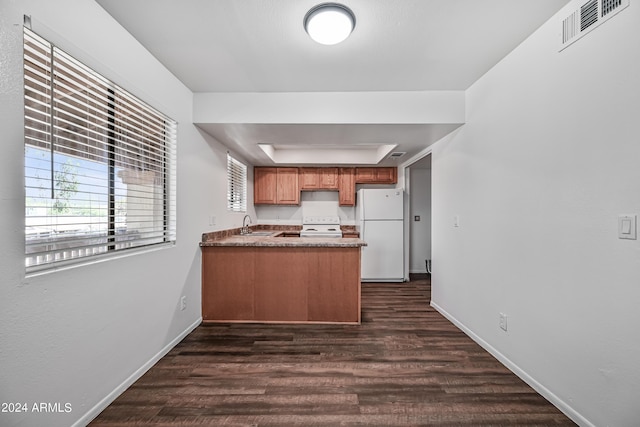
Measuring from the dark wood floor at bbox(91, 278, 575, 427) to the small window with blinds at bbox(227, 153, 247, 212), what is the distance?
1865 millimetres

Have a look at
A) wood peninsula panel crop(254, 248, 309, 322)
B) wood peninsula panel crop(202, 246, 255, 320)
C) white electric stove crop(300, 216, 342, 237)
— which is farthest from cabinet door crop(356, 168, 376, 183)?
wood peninsula panel crop(202, 246, 255, 320)

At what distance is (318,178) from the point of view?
5258mm

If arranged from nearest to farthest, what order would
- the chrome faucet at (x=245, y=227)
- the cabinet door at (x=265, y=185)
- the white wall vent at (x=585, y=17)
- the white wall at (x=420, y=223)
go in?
the white wall vent at (x=585, y=17)
the chrome faucet at (x=245, y=227)
the cabinet door at (x=265, y=185)
the white wall at (x=420, y=223)

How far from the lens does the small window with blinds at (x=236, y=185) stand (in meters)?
3.95

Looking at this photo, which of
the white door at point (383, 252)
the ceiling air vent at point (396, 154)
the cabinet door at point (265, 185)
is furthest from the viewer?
the cabinet door at point (265, 185)

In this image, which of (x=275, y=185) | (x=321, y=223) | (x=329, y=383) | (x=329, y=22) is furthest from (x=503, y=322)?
(x=275, y=185)

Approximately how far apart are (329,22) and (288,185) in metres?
3.72

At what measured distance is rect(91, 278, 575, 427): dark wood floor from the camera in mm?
1609

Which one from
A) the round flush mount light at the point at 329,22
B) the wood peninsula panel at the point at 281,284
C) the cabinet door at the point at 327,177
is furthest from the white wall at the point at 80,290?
the cabinet door at the point at 327,177

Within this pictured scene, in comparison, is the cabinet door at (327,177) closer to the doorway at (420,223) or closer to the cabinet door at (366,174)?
the cabinet door at (366,174)

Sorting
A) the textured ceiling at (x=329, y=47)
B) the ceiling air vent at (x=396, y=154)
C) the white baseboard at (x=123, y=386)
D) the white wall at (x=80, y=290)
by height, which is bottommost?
the white baseboard at (x=123, y=386)

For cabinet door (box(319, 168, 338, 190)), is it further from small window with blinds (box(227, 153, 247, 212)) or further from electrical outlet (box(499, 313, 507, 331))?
electrical outlet (box(499, 313, 507, 331))

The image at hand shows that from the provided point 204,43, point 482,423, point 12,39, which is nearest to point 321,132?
point 204,43

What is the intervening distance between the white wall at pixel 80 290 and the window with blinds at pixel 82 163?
0.22ft
